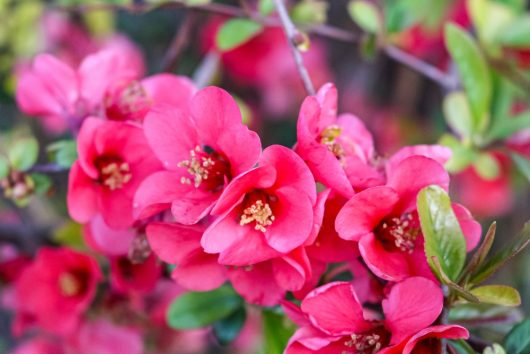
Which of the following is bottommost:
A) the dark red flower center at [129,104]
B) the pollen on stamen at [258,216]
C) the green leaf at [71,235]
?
the green leaf at [71,235]

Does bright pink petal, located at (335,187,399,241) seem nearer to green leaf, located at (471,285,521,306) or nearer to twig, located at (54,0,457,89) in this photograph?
green leaf, located at (471,285,521,306)

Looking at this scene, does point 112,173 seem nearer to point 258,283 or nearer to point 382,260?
point 258,283

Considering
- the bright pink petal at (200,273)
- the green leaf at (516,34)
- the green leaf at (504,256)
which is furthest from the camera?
the green leaf at (516,34)

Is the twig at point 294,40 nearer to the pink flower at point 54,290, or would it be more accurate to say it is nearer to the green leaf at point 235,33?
the green leaf at point 235,33

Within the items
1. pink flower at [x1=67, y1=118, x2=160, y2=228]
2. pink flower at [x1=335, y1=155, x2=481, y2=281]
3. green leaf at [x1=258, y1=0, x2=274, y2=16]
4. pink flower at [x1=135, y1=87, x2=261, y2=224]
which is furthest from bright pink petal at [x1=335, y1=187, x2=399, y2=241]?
green leaf at [x1=258, y1=0, x2=274, y2=16]

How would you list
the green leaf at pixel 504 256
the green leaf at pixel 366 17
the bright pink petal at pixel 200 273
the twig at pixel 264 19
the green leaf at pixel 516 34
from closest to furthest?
the green leaf at pixel 504 256 < the bright pink petal at pixel 200 273 < the twig at pixel 264 19 < the green leaf at pixel 366 17 < the green leaf at pixel 516 34

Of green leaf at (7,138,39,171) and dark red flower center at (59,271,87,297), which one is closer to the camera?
green leaf at (7,138,39,171)

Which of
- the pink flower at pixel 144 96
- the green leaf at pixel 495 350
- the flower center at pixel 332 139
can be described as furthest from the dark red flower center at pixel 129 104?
the green leaf at pixel 495 350
